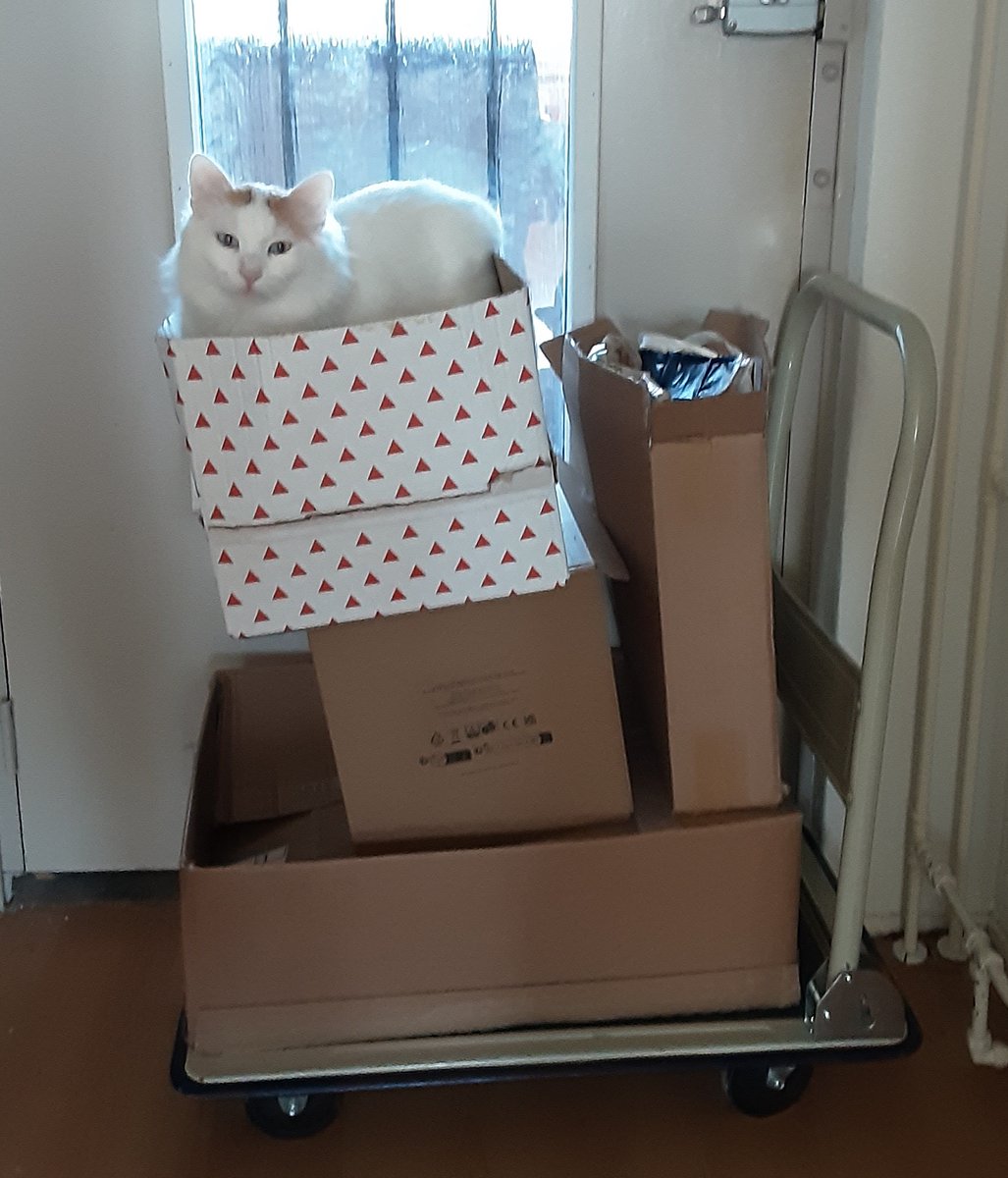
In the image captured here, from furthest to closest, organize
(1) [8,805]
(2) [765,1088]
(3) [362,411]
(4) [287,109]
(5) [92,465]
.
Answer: (1) [8,805] < (5) [92,465] < (4) [287,109] < (2) [765,1088] < (3) [362,411]

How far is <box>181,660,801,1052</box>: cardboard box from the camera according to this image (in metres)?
1.17

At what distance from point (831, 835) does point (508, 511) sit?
74 cm

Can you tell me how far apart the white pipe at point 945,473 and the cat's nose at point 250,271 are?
2.55 feet

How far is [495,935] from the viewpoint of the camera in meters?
1.19

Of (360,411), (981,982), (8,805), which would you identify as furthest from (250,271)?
(981,982)

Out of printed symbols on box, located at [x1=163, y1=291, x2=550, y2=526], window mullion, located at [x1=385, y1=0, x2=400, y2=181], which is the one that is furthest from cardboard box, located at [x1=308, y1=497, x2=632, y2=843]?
window mullion, located at [x1=385, y1=0, x2=400, y2=181]

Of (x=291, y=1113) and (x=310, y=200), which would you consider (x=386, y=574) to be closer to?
(x=310, y=200)

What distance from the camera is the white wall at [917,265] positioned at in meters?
1.30

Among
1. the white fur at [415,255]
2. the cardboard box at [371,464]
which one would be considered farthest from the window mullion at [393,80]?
the cardboard box at [371,464]

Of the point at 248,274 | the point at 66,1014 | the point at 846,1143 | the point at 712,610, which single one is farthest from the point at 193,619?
the point at 846,1143

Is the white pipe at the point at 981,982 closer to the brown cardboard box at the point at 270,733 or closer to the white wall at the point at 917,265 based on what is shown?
the white wall at the point at 917,265

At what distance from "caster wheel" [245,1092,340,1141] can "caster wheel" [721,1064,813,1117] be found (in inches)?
16.8

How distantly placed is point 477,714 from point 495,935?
0.22 metres

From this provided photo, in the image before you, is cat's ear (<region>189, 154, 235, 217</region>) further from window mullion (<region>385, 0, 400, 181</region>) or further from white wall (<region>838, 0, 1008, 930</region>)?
white wall (<region>838, 0, 1008, 930</region>)
